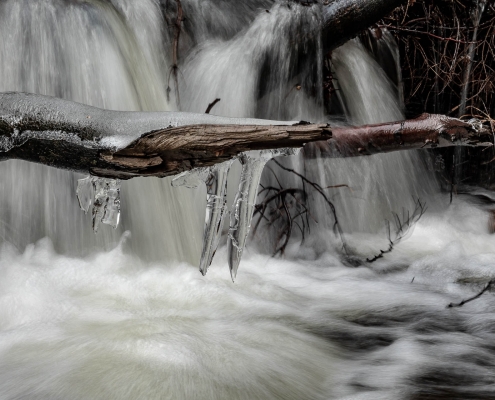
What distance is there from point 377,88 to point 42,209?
2758mm

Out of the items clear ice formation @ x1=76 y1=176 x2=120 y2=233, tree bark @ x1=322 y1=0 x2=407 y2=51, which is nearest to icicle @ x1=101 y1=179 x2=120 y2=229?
clear ice formation @ x1=76 y1=176 x2=120 y2=233

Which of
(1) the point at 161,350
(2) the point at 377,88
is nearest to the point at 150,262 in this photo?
(1) the point at 161,350

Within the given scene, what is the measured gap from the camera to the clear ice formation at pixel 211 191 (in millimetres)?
1916

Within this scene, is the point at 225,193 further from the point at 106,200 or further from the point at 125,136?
the point at 125,136

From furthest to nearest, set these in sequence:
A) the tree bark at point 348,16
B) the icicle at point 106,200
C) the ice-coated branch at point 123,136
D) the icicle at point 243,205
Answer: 1. the tree bark at point 348,16
2. the icicle at point 243,205
3. the icicle at point 106,200
4. the ice-coated branch at point 123,136

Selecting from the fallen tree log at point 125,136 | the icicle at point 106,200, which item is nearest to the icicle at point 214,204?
the fallen tree log at point 125,136

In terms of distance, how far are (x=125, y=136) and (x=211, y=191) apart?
509 millimetres

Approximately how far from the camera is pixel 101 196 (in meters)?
1.90

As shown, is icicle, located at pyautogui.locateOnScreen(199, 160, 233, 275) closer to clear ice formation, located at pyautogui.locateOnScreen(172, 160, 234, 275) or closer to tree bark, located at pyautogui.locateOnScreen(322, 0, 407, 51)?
clear ice formation, located at pyautogui.locateOnScreen(172, 160, 234, 275)

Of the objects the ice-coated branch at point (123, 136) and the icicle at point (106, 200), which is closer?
the ice-coated branch at point (123, 136)

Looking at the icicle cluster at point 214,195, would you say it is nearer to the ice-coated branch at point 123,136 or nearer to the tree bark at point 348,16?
the ice-coated branch at point 123,136

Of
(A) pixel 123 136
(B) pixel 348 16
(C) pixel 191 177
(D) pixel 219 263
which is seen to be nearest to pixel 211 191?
(C) pixel 191 177

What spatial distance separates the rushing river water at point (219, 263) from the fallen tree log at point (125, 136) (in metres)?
0.70

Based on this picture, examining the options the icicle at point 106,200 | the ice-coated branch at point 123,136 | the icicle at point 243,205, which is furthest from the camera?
the icicle at point 243,205
